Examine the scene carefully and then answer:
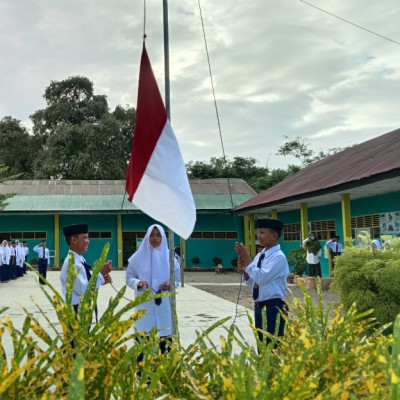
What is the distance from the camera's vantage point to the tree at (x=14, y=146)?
38062 mm

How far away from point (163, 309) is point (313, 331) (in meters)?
3.35

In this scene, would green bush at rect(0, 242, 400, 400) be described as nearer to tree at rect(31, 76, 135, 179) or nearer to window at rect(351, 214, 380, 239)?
window at rect(351, 214, 380, 239)

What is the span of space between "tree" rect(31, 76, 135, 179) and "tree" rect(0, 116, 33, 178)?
1.05 metres

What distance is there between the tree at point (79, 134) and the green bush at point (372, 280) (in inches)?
1207

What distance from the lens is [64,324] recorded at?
1.36 metres

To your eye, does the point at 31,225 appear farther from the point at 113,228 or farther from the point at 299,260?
the point at 299,260

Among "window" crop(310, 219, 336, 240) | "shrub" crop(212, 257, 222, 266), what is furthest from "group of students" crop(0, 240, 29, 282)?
"window" crop(310, 219, 336, 240)

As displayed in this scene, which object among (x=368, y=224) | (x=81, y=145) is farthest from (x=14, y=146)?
(x=368, y=224)

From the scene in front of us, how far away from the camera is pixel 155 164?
4227 millimetres

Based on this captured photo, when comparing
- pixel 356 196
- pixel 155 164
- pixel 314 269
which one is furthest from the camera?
pixel 356 196

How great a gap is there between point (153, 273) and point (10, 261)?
16134 mm

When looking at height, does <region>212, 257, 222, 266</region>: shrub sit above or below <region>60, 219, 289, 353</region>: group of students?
below

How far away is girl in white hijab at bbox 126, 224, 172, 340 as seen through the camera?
482 centimetres

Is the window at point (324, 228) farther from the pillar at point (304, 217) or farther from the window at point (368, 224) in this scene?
the window at point (368, 224)
